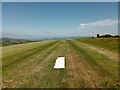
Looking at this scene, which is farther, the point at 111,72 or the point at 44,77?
the point at 111,72

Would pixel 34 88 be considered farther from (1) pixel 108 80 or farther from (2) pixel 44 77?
(1) pixel 108 80

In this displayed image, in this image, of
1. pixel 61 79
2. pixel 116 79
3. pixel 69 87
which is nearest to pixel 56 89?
pixel 69 87

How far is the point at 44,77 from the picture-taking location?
34.7 feet

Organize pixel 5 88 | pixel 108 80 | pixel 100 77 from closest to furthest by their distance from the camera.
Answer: pixel 5 88
pixel 108 80
pixel 100 77

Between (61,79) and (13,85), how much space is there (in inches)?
105

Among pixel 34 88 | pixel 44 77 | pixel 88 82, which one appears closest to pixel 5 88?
pixel 34 88

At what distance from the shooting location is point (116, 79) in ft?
32.4

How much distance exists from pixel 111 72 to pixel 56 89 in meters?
4.87

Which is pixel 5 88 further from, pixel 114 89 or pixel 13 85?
pixel 114 89

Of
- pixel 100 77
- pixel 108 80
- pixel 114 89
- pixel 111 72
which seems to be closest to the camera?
pixel 114 89

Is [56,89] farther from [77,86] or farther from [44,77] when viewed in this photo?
[44,77]

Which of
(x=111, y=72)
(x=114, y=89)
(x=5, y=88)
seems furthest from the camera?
(x=111, y=72)

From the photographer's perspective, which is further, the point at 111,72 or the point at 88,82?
the point at 111,72

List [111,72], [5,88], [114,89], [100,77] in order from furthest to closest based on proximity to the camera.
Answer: [111,72], [100,77], [5,88], [114,89]
